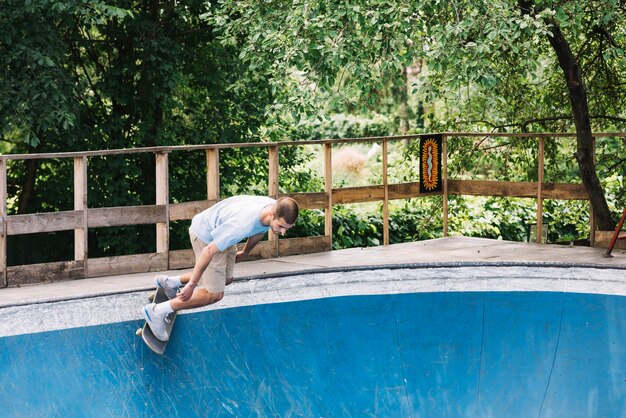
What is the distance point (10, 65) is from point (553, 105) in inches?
284

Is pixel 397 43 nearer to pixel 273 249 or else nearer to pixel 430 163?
pixel 273 249

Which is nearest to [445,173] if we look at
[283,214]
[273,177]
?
[273,177]

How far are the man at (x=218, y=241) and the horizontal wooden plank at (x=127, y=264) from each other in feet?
5.99

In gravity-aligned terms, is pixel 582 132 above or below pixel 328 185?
above

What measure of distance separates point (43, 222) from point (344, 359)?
297cm

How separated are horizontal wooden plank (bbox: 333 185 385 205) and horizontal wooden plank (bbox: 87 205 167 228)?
2.24 meters

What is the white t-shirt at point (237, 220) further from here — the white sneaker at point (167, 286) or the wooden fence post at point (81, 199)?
the wooden fence post at point (81, 199)

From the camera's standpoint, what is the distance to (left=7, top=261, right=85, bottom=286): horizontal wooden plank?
325 inches

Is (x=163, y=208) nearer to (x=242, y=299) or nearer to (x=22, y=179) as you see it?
(x=242, y=299)

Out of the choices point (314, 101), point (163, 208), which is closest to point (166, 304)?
point (163, 208)

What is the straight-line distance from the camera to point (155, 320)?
671 cm

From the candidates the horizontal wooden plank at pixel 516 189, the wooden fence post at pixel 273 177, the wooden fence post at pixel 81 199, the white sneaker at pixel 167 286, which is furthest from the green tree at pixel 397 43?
the white sneaker at pixel 167 286

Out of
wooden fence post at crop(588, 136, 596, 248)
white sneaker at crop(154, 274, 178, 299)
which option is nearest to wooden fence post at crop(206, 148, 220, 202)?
white sneaker at crop(154, 274, 178, 299)

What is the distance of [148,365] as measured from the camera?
22.8ft
